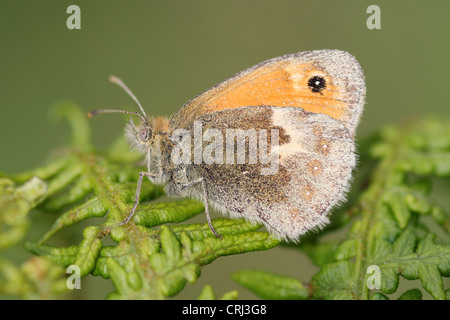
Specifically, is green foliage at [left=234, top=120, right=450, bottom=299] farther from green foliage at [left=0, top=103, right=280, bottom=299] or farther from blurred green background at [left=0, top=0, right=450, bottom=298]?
blurred green background at [left=0, top=0, right=450, bottom=298]

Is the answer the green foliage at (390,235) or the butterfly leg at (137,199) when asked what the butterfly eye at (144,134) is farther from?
the green foliage at (390,235)

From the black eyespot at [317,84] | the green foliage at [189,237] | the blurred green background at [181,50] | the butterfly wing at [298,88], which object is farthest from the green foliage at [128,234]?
the blurred green background at [181,50]

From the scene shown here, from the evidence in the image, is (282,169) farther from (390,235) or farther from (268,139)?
(390,235)

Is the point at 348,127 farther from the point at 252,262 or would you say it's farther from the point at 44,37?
the point at 44,37

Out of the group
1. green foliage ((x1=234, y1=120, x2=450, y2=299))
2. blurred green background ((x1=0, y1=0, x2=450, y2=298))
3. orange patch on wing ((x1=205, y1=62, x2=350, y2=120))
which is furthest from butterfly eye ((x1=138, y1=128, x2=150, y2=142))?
blurred green background ((x1=0, y1=0, x2=450, y2=298))

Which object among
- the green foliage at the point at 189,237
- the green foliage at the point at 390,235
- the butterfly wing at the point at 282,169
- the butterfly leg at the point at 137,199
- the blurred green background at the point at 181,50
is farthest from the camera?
the blurred green background at the point at 181,50

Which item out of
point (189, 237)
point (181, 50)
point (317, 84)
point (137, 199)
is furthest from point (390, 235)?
point (181, 50)
